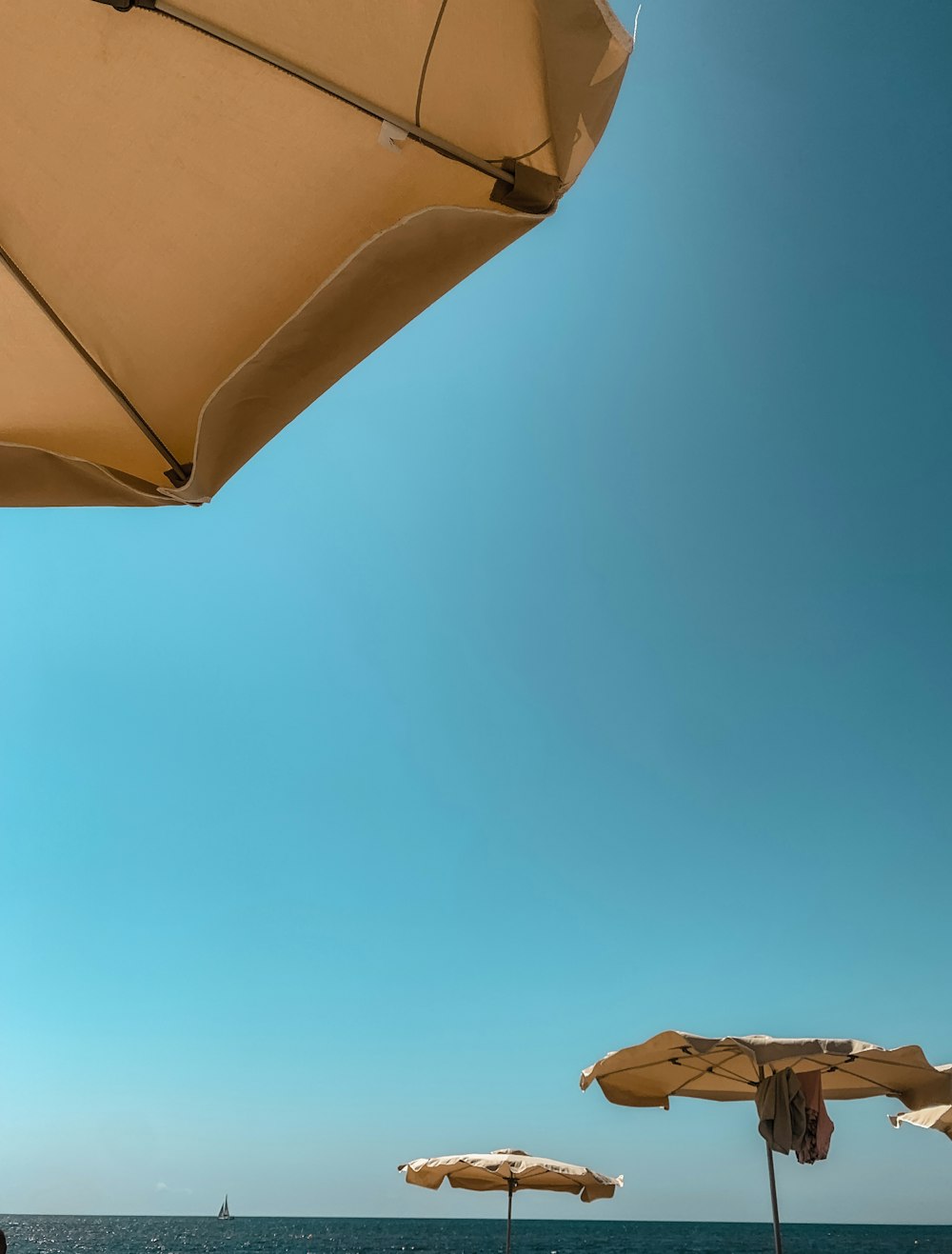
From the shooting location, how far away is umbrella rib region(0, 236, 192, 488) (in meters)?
1.48

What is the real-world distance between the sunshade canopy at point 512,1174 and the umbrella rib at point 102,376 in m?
11.0

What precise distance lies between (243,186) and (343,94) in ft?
0.85

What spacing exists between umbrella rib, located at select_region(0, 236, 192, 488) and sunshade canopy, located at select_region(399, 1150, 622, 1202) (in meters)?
11.0

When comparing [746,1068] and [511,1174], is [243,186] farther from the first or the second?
[511,1174]

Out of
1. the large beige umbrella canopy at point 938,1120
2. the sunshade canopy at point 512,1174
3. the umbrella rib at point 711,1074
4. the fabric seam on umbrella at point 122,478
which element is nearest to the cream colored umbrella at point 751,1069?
the umbrella rib at point 711,1074

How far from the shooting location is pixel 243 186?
1.43 meters

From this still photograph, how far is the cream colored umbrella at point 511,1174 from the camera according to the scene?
10094 mm

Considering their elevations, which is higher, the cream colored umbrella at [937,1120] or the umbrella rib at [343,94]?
the umbrella rib at [343,94]

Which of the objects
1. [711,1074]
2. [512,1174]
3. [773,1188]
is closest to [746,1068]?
[711,1074]

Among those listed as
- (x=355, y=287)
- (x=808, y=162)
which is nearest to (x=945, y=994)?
(x=808, y=162)

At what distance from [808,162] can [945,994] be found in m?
37.1

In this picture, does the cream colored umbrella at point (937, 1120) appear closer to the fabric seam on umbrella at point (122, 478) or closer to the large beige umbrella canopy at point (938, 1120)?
the large beige umbrella canopy at point (938, 1120)

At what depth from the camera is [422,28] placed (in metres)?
1.18

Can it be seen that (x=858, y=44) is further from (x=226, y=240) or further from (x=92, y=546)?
(x=92, y=546)
